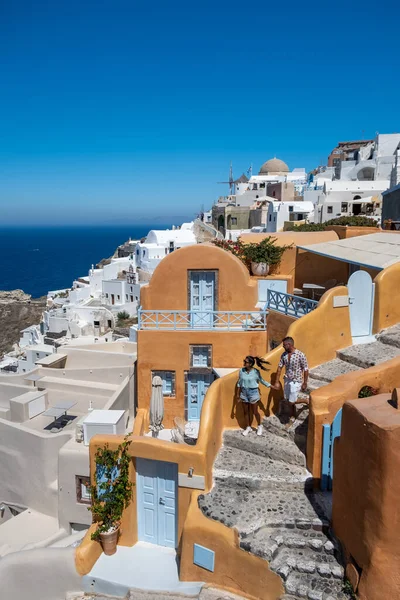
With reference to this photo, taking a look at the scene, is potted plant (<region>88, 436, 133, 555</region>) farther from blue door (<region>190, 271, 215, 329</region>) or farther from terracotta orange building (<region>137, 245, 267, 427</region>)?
blue door (<region>190, 271, 215, 329</region>)

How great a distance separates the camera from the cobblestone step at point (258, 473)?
7.55 m

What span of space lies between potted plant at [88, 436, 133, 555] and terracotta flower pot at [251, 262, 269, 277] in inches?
349

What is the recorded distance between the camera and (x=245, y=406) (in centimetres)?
902

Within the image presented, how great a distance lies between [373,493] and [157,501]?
13.3 feet

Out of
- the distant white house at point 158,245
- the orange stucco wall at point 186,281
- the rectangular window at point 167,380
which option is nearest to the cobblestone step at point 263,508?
the rectangular window at point 167,380

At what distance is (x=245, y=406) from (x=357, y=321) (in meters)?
Answer: 3.89

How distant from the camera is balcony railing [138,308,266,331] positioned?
43.1 ft

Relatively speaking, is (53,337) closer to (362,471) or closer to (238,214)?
(238,214)

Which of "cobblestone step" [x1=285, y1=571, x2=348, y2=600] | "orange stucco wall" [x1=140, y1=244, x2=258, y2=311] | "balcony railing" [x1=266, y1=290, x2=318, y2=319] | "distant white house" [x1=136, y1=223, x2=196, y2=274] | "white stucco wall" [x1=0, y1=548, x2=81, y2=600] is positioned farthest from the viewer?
"distant white house" [x1=136, y1=223, x2=196, y2=274]

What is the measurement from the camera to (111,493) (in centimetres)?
775

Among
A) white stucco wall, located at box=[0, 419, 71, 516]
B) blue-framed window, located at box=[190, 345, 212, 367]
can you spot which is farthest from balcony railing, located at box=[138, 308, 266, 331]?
white stucco wall, located at box=[0, 419, 71, 516]

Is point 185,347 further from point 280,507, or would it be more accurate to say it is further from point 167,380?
point 280,507

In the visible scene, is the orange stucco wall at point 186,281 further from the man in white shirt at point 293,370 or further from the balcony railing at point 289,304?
the man in white shirt at point 293,370

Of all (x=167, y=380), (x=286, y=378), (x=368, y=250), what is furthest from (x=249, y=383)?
(x=368, y=250)
